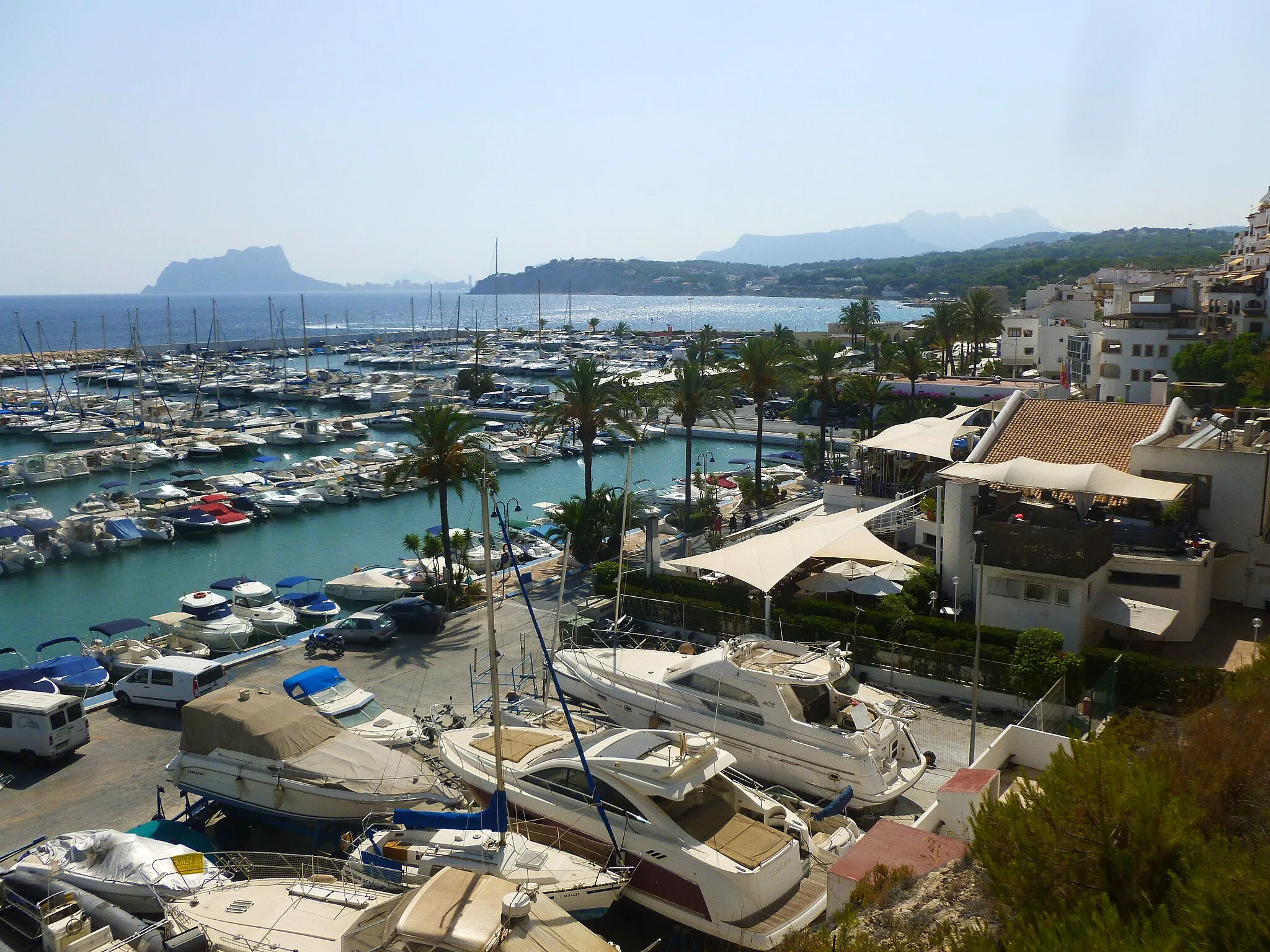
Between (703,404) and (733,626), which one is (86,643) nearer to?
(733,626)

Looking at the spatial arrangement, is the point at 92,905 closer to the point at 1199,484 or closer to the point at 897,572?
the point at 897,572

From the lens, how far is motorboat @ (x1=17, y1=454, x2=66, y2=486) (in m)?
52.5

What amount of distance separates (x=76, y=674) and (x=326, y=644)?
6.00m

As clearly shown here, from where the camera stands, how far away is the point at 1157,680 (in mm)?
17953

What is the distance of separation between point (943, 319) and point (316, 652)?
49046 mm

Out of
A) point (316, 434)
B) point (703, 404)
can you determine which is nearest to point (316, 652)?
point (703, 404)

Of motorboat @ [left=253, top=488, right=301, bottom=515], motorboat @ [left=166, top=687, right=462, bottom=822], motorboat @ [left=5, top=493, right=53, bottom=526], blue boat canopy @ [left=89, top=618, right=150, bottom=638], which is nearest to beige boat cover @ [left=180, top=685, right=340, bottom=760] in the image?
motorboat @ [left=166, top=687, right=462, bottom=822]

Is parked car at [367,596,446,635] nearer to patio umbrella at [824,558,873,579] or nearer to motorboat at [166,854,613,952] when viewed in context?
patio umbrella at [824,558,873,579]

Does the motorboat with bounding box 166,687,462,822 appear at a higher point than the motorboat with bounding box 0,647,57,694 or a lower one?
higher

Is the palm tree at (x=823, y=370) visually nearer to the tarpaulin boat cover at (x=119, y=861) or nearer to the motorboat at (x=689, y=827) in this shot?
the motorboat at (x=689, y=827)

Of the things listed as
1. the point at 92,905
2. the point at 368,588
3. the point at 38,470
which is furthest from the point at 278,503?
the point at 92,905

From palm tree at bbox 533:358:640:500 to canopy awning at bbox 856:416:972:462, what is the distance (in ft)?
26.2

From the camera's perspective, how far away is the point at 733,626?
23000 mm

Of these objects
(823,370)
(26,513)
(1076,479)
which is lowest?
(26,513)
